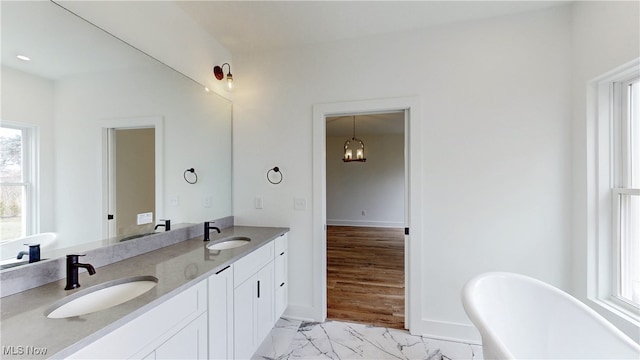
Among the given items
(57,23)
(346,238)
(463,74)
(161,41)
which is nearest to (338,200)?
(346,238)

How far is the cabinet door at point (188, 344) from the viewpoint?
109 cm

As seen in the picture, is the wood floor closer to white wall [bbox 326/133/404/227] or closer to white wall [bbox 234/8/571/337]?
white wall [bbox 234/8/571/337]

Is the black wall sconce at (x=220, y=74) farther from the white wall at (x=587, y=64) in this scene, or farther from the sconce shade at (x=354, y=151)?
the sconce shade at (x=354, y=151)

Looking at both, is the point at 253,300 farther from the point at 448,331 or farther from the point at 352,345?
the point at 448,331

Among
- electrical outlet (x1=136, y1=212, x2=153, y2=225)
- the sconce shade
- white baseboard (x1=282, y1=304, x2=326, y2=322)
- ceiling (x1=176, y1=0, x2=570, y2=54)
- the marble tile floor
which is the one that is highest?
ceiling (x1=176, y1=0, x2=570, y2=54)

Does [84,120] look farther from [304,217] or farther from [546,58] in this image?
[546,58]

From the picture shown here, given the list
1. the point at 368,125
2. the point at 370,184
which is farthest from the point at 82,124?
the point at 370,184

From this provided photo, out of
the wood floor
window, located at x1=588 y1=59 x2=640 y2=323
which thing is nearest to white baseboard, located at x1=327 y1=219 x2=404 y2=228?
the wood floor

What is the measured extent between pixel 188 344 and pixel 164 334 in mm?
180

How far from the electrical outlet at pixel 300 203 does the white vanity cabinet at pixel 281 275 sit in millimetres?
289

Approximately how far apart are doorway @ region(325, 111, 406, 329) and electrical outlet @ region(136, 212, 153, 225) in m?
1.80

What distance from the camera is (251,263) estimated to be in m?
1.81

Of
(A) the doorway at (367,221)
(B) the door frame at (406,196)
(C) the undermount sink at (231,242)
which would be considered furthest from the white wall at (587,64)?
(C) the undermount sink at (231,242)

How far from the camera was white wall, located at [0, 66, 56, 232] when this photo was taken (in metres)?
1.10
